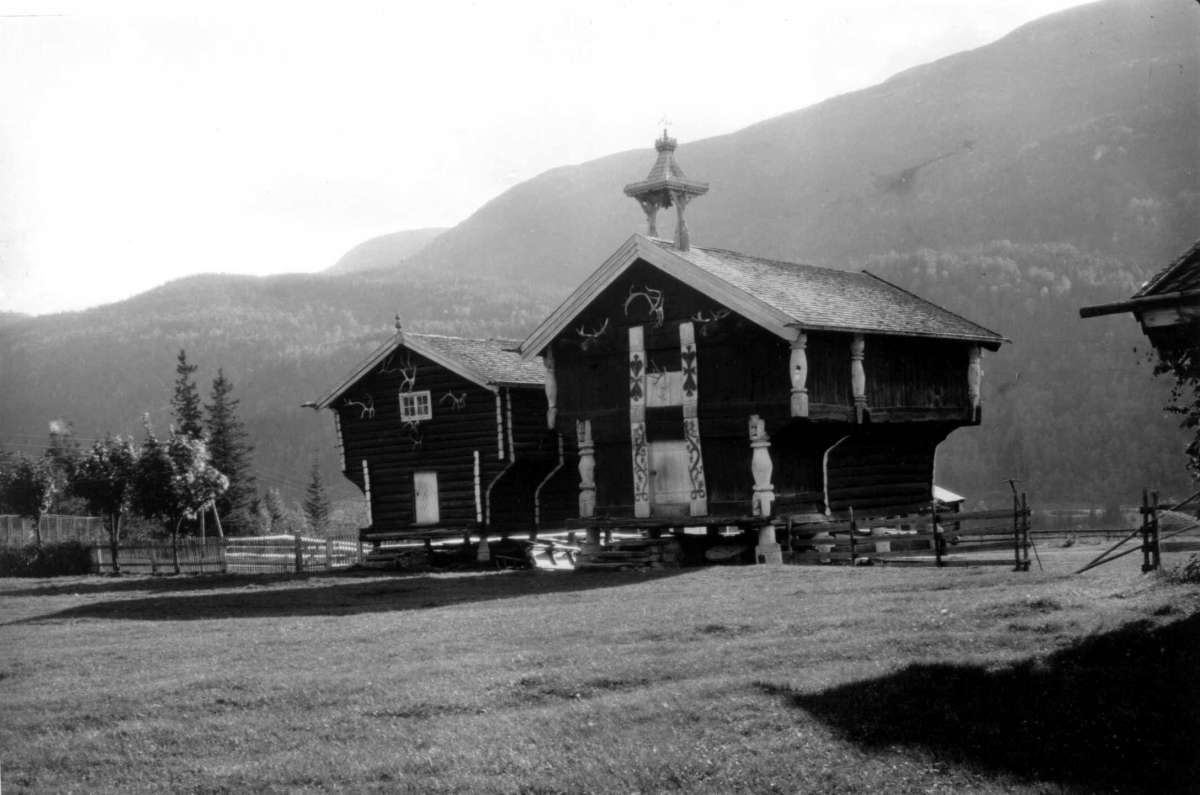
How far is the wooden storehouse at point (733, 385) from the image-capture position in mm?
30406

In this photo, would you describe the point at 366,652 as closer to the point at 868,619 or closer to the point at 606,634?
the point at 606,634

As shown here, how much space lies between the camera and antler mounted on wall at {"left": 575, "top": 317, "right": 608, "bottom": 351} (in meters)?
33.1

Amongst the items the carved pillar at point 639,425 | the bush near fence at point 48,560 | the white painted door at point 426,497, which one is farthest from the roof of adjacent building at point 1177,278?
the bush near fence at point 48,560

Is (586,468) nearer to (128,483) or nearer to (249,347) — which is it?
(128,483)

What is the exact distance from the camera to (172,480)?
48.3 meters

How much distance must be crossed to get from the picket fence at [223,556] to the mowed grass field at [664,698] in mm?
21349

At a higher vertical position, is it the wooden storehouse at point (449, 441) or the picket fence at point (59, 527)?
the wooden storehouse at point (449, 441)

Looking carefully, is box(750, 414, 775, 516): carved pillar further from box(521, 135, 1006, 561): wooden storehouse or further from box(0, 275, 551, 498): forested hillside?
box(0, 275, 551, 498): forested hillside

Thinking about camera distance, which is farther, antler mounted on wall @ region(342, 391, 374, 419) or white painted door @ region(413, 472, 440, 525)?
antler mounted on wall @ region(342, 391, 374, 419)

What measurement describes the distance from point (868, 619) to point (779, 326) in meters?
11.7

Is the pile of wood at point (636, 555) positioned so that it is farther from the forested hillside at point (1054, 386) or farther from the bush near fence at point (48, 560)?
the forested hillside at point (1054, 386)

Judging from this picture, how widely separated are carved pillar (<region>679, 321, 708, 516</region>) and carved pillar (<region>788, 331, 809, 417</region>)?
2.64 meters

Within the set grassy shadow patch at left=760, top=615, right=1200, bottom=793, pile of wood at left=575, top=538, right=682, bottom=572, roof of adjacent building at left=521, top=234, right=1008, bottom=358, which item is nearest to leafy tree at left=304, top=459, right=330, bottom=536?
roof of adjacent building at left=521, top=234, right=1008, bottom=358

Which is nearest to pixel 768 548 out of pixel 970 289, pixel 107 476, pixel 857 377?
pixel 857 377
